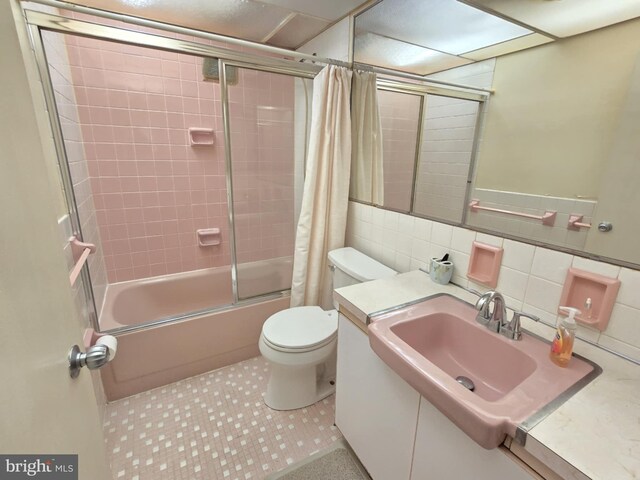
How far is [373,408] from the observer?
1098mm

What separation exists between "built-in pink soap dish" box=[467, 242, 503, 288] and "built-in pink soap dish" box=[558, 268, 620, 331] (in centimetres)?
21

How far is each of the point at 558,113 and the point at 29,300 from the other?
1.68 metres

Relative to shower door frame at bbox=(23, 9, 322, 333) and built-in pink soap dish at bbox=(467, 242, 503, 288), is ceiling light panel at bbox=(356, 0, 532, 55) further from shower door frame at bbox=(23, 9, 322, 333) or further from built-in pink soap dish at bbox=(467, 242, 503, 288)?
built-in pink soap dish at bbox=(467, 242, 503, 288)

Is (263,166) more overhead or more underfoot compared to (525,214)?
more overhead

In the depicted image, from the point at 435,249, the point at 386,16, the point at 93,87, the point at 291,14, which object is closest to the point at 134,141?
the point at 93,87

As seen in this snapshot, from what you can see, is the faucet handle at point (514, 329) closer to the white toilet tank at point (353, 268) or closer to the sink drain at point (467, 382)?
the sink drain at point (467, 382)

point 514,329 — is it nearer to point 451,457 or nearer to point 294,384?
point 451,457

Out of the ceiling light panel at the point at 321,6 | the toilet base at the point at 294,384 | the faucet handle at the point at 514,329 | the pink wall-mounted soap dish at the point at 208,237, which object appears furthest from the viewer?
the pink wall-mounted soap dish at the point at 208,237

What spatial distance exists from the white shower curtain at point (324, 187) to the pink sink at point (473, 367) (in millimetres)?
874

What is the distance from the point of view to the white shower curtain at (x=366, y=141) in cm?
177

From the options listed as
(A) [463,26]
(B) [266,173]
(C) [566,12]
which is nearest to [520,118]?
(C) [566,12]

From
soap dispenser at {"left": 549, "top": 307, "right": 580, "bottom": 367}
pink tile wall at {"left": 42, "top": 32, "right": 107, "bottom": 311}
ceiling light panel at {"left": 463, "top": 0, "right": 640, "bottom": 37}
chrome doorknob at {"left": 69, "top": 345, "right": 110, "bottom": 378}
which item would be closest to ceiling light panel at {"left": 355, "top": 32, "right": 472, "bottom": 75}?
ceiling light panel at {"left": 463, "top": 0, "right": 640, "bottom": 37}

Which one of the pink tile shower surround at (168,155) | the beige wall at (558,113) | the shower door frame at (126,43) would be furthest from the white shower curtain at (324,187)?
the beige wall at (558,113)

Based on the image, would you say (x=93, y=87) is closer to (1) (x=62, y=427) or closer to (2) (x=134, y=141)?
(2) (x=134, y=141)
